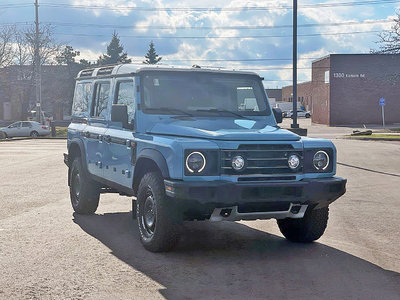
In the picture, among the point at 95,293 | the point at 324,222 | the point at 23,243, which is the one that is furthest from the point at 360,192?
the point at 95,293

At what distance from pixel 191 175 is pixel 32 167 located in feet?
42.8

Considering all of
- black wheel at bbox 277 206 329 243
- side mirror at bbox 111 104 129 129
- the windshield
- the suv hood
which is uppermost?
the windshield

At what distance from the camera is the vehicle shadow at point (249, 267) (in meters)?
5.61

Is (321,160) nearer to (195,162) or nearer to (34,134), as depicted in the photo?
(195,162)

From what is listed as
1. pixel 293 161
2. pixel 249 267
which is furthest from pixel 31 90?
pixel 249 267

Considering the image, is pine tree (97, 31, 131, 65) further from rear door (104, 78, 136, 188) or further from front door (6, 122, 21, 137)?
rear door (104, 78, 136, 188)

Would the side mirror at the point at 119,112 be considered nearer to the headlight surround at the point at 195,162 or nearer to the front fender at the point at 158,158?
the front fender at the point at 158,158

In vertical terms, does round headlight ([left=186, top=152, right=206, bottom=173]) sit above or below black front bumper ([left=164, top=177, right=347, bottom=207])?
above

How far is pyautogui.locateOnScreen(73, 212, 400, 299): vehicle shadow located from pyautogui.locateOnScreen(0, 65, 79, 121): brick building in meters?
52.3

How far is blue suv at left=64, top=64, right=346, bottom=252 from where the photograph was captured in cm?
668

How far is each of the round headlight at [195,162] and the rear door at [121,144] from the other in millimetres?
1255

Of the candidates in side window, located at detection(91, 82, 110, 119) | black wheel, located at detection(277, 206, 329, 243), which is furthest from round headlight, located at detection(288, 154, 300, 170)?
side window, located at detection(91, 82, 110, 119)

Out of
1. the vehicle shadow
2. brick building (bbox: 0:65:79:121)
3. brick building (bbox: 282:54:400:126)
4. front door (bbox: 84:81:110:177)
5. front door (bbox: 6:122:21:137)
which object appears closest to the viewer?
the vehicle shadow

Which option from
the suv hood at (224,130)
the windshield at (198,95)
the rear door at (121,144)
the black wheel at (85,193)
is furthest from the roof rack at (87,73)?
the suv hood at (224,130)
